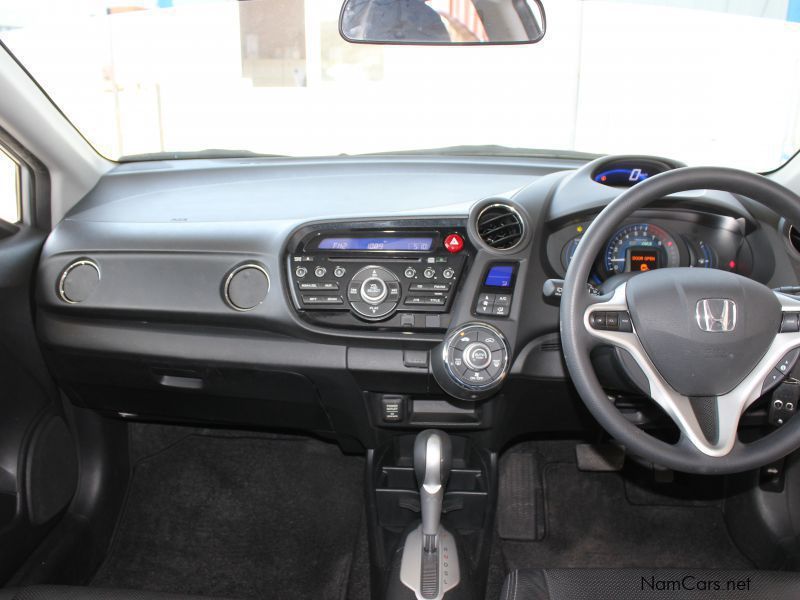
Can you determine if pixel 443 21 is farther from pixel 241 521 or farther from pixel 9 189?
pixel 241 521

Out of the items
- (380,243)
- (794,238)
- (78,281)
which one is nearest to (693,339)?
(794,238)

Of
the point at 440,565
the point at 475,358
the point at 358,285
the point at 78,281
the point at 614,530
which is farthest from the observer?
the point at 614,530

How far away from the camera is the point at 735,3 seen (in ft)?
13.9

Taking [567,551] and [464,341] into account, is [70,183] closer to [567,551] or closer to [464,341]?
[464,341]

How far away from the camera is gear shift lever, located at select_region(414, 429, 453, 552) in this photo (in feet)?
5.76

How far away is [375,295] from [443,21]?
2.50ft

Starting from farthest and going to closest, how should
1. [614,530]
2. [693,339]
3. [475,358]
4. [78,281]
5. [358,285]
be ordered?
1. [614,530]
2. [78,281]
3. [358,285]
4. [475,358]
5. [693,339]

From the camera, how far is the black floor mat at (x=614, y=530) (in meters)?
2.38

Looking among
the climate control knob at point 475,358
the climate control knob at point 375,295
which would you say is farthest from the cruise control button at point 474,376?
the climate control knob at point 375,295

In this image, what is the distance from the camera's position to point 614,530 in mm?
2451

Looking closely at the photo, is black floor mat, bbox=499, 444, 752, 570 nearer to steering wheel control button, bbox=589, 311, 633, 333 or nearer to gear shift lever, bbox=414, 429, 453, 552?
gear shift lever, bbox=414, 429, 453, 552

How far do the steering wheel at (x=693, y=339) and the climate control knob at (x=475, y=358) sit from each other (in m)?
0.36

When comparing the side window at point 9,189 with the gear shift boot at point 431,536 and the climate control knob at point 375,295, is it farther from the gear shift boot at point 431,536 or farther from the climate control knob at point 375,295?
the gear shift boot at point 431,536

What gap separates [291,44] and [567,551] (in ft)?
7.42
